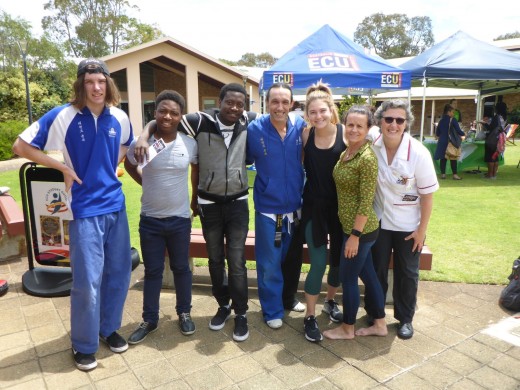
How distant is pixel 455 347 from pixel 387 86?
23.4 ft

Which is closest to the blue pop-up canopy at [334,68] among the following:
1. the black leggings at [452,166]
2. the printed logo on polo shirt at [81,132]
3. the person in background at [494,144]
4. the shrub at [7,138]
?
the black leggings at [452,166]

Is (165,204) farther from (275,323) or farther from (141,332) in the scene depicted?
(275,323)

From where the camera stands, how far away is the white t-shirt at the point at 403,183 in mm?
2875

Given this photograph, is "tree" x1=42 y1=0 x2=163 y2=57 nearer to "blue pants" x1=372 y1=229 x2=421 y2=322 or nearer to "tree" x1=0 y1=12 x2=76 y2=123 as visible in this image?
"tree" x1=0 y1=12 x2=76 y2=123

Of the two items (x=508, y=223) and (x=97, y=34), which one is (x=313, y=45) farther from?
(x=97, y=34)

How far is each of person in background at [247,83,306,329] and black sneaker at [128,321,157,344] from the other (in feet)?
2.96

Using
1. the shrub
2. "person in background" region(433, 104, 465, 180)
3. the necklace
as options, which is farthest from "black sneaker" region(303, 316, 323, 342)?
the shrub

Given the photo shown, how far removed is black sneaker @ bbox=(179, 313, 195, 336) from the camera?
10.3ft

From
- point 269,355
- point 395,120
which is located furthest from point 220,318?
point 395,120

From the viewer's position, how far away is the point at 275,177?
121 inches

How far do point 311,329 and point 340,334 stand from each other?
0.22m

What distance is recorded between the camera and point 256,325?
3.32 metres

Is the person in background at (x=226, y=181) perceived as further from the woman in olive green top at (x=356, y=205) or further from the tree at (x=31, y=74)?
the tree at (x=31, y=74)

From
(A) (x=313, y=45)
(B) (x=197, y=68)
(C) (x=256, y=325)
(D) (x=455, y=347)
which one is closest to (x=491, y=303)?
(D) (x=455, y=347)
